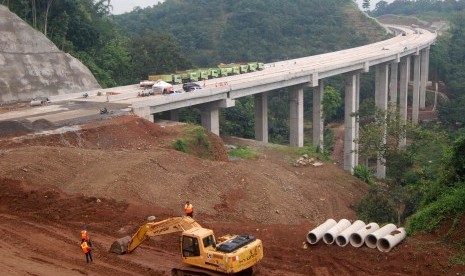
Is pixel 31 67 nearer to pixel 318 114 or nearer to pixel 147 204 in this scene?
pixel 147 204

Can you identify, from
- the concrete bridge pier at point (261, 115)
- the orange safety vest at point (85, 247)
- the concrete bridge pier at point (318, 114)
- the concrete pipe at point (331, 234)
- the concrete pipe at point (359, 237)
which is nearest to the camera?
the orange safety vest at point (85, 247)

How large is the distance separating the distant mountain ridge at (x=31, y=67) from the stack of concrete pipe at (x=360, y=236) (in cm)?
3350

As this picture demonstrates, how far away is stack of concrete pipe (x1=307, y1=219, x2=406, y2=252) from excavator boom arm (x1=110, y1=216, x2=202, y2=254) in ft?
15.8

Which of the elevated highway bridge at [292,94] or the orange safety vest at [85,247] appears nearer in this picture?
the orange safety vest at [85,247]

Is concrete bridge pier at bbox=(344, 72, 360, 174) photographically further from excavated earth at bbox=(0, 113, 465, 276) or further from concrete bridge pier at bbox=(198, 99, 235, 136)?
excavated earth at bbox=(0, 113, 465, 276)

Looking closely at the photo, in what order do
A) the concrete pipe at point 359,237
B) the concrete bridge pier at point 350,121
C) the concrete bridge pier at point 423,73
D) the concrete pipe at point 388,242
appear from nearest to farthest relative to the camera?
the concrete pipe at point 388,242, the concrete pipe at point 359,237, the concrete bridge pier at point 350,121, the concrete bridge pier at point 423,73

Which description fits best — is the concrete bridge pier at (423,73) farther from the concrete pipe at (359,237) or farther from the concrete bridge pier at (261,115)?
the concrete pipe at (359,237)

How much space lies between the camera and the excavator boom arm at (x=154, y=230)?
718 inches

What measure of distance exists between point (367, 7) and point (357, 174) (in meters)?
157

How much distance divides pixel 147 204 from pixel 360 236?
391 inches

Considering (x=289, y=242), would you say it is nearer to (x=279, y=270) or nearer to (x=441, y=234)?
(x=279, y=270)

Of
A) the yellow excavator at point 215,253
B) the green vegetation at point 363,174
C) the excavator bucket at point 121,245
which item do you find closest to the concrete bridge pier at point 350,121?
the green vegetation at point 363,174

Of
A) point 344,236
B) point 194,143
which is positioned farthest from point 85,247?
point 194,143

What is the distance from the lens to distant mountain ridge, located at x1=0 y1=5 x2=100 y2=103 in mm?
47281
